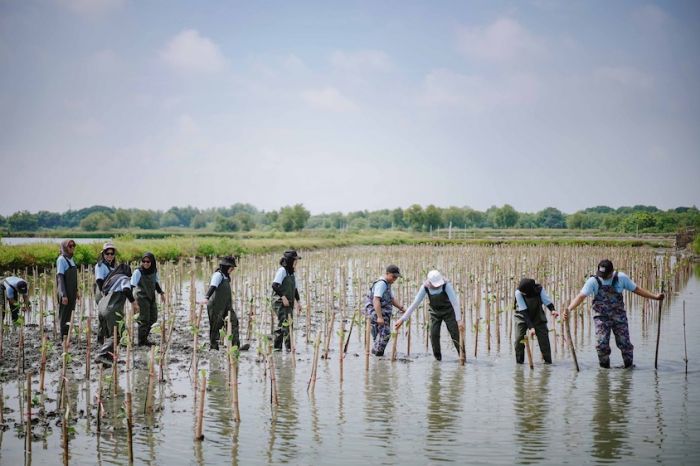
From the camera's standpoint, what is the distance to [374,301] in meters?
10.2

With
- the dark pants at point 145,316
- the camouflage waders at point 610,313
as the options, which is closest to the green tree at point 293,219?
Result: the dark pants at point 145,316

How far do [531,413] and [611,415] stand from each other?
950 millimetres

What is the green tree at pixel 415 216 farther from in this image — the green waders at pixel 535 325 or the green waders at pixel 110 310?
the green waders at pixel 110 310

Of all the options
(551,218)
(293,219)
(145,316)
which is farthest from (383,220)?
(145,316)

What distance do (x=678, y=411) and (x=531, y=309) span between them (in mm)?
2574

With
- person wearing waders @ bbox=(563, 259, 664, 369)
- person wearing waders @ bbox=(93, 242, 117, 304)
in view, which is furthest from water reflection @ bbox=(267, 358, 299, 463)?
person wearing waders @ bbox=(563, 259, 664, 369)

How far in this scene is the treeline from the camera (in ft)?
292

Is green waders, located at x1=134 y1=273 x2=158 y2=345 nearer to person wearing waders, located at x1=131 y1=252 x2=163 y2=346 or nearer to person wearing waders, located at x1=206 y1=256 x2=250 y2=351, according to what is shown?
person wearing waders, located at x1=131 y1=252 x2=163 y2=346

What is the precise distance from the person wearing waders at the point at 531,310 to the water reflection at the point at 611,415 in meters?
1.08

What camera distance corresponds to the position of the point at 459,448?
638 cm

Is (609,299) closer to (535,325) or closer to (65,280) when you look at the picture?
(535,325)

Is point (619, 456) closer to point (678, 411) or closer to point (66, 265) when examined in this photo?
point (678, 411)

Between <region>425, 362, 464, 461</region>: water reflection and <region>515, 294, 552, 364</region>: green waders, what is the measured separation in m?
1.08

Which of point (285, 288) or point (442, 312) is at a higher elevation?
point (285, 288)
